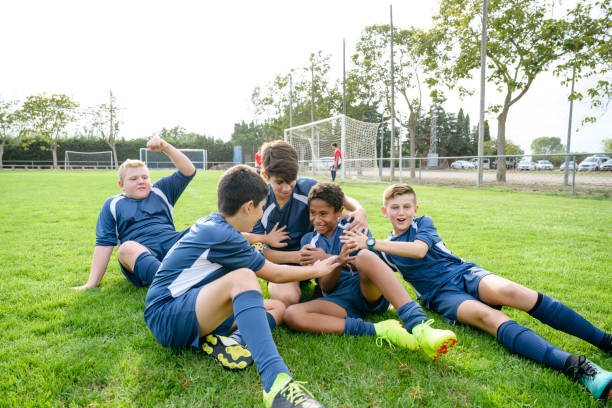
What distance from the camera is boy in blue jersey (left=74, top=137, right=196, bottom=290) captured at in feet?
10.8

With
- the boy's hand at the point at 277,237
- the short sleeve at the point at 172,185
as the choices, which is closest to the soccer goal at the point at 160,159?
the short sleeve at the point at 172,185

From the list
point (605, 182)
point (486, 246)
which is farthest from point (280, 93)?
point (486, 246)

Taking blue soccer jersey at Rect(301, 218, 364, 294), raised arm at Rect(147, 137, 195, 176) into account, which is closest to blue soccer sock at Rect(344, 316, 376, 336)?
blue soccer jersey at Rect(301, 218, 364, 294)

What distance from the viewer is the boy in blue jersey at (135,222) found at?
10.8ft

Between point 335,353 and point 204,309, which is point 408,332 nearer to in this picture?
point 335,353

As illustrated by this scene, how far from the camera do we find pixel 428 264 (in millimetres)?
2668

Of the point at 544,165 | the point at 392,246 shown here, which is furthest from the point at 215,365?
the point at 544,165

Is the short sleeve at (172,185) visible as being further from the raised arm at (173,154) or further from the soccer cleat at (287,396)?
the soccer cleat at (287,396)

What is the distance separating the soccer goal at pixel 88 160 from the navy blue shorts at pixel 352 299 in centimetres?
4506

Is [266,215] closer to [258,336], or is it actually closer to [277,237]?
[277,237]

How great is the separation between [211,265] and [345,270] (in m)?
1.18

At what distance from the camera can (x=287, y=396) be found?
1.55m

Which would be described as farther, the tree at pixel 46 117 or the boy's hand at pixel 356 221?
the tree at pixel 46 117

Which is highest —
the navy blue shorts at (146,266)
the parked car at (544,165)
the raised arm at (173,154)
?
the parked car at (544,165)
